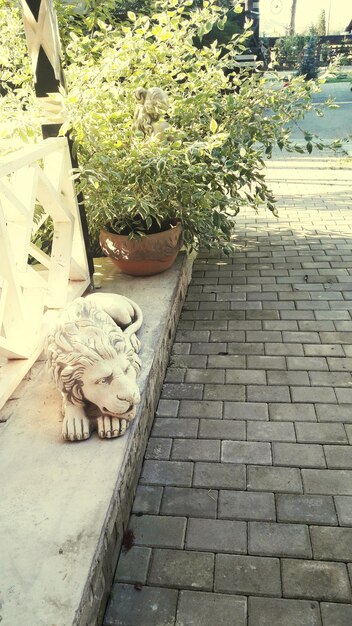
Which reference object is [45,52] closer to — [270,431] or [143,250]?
[143,250]

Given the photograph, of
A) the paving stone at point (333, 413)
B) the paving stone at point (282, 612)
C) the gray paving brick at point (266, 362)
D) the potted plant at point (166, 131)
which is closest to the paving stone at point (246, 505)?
the paving stone at point (282, 612)

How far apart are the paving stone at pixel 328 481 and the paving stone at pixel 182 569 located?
647 mm

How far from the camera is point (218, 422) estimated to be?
3027mm

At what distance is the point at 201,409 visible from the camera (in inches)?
124

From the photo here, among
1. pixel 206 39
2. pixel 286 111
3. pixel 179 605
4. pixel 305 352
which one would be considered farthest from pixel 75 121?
pixel 206 39

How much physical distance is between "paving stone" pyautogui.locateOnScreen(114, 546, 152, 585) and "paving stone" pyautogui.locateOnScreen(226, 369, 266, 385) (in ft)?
4.59

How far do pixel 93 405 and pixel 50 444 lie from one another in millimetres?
271

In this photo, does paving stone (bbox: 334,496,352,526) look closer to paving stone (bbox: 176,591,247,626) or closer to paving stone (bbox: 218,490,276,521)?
paving stone (bbox: 218,490,276,521)

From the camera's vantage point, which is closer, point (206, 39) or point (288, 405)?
point (288, 405)

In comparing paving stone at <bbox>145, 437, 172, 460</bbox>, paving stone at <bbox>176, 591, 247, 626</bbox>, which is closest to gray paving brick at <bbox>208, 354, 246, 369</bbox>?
paving stone at <bbox>145, 437, 172, 460</bbox>

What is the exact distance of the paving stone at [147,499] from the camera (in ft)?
8.05

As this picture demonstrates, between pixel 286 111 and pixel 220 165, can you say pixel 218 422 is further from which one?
pixel 286 111

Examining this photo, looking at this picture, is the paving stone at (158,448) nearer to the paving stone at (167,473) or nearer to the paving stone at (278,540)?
the paving stone at (167,473)

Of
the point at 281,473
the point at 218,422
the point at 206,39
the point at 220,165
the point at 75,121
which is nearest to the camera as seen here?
the point at 281,473
